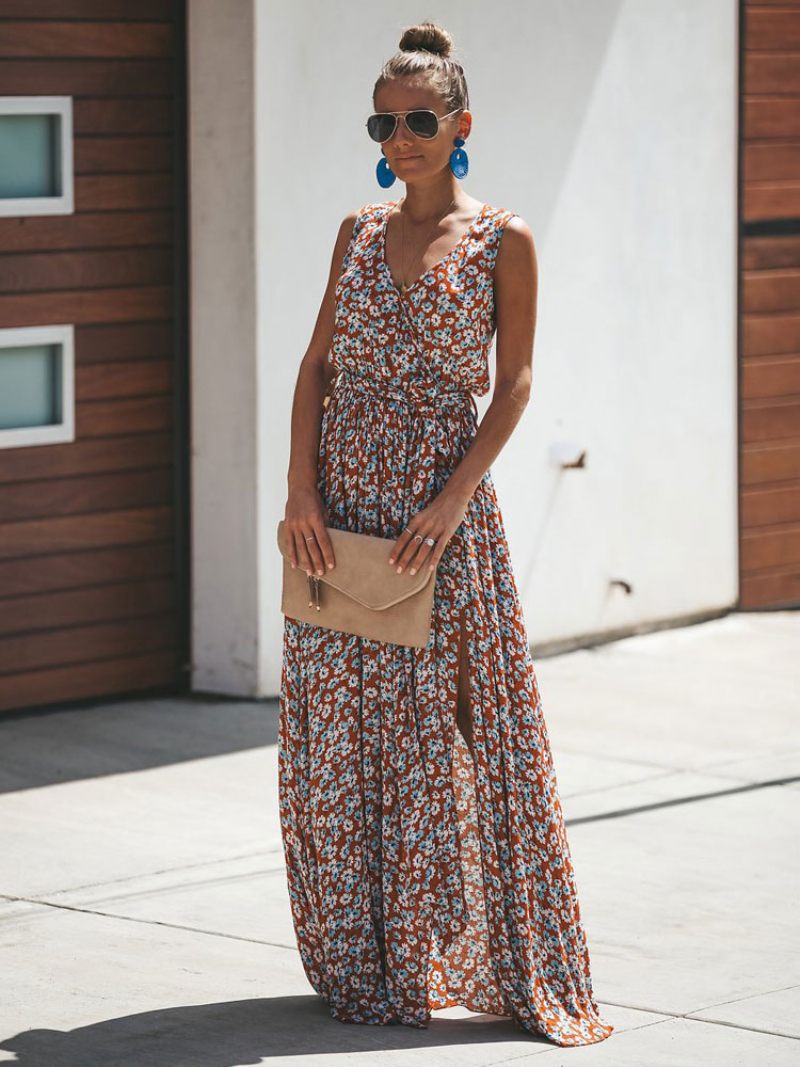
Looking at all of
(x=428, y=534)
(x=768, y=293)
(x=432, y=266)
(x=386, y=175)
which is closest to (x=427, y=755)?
(x=428, y=534)

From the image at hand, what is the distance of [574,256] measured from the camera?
8625mm

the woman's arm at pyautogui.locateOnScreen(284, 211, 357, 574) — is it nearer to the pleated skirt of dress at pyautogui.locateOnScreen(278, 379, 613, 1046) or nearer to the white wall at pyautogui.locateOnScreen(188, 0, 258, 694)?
the pleated skirt of dress at pyautogui.locateOnScreen(278, 379, 613, 1046)

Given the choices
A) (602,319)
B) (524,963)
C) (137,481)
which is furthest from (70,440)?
(524,963)

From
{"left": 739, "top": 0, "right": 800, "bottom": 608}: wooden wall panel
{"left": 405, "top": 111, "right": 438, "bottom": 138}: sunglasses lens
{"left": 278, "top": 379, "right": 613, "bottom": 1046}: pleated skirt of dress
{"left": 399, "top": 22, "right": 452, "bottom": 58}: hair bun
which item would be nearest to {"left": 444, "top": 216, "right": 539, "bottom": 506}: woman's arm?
{"left": 278, "top": 379, "right": 613, "bottom": 1046}: pleated skirt of dress

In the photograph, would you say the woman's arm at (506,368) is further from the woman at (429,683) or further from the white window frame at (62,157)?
the white window frame at (62,157)

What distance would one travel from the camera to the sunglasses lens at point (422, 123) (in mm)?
4430

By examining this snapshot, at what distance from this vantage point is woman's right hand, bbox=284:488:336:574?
452 cm

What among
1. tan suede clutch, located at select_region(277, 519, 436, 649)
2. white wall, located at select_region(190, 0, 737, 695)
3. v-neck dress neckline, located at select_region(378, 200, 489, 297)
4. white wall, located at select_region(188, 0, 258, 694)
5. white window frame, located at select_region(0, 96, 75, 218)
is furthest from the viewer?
white wall, located at select_region(190, 0, 737, 695)

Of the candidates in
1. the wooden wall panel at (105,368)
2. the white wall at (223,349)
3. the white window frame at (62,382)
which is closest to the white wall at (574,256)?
the white wall at (223,349)

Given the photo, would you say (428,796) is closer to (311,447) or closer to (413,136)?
(311,447)

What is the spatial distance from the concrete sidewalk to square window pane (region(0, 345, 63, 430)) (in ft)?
3.24

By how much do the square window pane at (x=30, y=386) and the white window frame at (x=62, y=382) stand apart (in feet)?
0.07

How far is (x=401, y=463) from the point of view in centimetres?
454

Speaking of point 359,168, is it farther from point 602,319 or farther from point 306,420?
point 306,420
